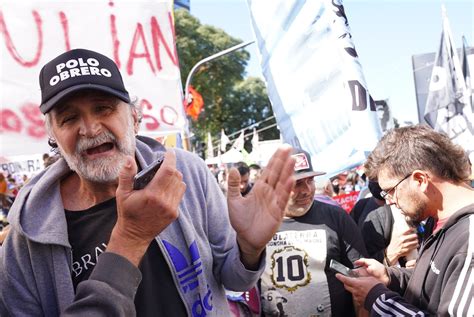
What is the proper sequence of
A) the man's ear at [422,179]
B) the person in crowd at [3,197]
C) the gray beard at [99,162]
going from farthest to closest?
the person in crowd at [3,197], the man's ear at [422,179], the gray beard at [99,162]

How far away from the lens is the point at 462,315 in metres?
1.73

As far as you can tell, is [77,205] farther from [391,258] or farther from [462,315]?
[391,258]

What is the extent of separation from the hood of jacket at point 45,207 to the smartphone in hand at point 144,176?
0.42m

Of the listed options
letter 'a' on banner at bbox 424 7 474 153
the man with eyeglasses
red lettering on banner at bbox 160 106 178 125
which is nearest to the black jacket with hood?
the man with eyeglasses

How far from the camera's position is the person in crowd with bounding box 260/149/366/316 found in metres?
3.18

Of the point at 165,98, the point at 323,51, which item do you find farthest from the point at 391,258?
the point at 165,98

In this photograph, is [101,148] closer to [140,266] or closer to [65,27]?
[140,266]

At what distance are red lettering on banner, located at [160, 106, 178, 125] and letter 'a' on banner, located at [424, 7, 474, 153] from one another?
4.41 m

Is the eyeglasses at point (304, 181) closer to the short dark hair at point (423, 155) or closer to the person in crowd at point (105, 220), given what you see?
the short dark hair at point (423, 155)

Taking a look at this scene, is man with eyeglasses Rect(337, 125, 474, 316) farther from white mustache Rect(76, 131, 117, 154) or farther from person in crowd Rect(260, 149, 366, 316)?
white mustache Rect(76, 131, 117, 154)

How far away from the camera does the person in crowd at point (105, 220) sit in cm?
158

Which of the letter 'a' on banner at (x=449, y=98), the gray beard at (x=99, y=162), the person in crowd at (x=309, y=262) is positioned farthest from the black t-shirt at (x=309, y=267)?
the letter 'a' on banner at (x=449, y=98)

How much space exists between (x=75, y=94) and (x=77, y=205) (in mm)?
404

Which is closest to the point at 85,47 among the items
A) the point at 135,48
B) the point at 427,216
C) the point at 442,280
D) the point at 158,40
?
the point at 135,48
